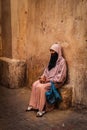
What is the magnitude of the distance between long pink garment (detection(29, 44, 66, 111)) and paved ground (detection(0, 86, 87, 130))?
28 centimetres

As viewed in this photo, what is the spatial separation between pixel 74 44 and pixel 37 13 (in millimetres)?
1690

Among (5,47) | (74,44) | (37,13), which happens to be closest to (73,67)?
(74,44)

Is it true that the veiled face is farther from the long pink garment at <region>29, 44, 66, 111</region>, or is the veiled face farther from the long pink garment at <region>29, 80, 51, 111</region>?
the long pink garment at <region>29, 80, 51, 111</region>

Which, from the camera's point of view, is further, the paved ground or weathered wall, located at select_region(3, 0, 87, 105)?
weathered wall, located at select_region(3, 0, 87, 105)

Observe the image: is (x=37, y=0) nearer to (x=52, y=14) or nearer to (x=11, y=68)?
(x=52, y=14)

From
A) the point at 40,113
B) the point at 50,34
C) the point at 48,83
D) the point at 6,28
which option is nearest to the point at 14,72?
the point at 6,28

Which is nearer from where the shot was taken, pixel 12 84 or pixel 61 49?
pixel 61 49

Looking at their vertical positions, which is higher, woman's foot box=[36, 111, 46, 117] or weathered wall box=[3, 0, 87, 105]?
weathered wall box=[3, 0, 87, 105]

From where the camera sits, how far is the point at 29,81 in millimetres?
7934

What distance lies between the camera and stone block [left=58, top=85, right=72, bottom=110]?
625cm

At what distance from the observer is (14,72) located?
797 centimetres

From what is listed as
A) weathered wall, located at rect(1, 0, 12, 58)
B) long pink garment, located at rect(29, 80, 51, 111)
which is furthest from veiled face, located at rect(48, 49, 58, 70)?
weathered wall, located at rect(1, 0, 12, 58)

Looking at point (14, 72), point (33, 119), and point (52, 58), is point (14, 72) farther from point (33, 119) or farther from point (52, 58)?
point (33, 119)

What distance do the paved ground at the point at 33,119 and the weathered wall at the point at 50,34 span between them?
547mm
